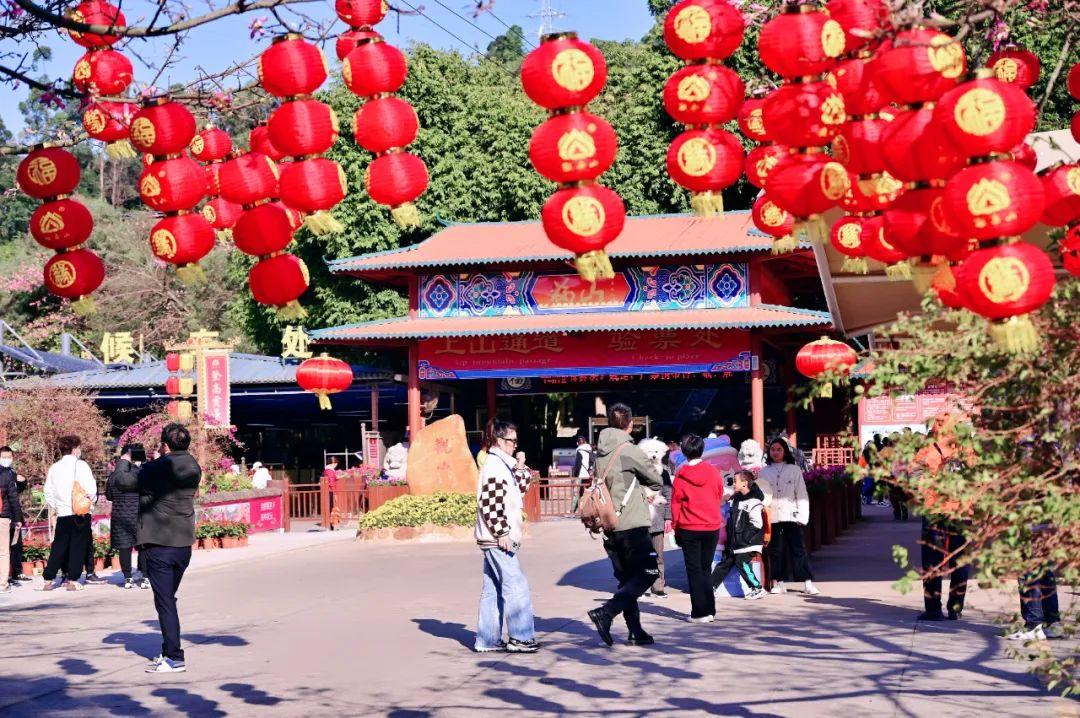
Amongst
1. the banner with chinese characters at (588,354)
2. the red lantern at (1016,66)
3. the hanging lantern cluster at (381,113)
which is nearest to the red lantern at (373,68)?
the hanging lantern cluster at (381,113)

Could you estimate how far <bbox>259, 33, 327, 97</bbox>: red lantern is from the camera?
7.12 meters

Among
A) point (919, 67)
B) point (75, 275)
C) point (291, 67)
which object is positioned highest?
point (291, 67)

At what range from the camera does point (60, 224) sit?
768cm

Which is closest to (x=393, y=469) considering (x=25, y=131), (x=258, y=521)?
(x=258, y=521)

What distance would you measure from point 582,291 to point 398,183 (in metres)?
22.1

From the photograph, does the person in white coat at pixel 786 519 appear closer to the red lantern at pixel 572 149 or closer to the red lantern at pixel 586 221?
the red lantern at pixel 586 221

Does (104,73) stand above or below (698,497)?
above

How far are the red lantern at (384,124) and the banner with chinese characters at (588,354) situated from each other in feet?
70.3

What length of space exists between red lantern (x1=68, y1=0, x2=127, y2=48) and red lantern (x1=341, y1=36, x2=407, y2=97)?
1483 millimetres

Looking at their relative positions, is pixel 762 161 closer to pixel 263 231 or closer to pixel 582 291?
pixel 263 231

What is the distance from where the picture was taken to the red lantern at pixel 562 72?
23.2 ft

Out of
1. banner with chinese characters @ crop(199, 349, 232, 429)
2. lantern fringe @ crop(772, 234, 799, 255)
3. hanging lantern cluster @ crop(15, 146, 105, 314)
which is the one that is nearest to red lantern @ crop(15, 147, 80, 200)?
hanging lantern cluster @ crop(15, 146, 105, 314)

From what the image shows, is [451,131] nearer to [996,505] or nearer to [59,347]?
[59,347]

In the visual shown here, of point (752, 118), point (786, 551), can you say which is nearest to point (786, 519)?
point (786, 551)
